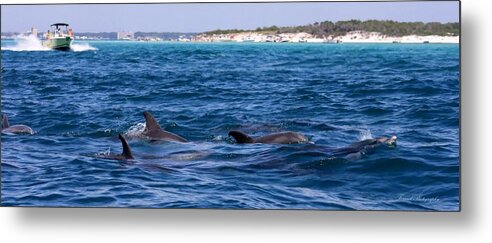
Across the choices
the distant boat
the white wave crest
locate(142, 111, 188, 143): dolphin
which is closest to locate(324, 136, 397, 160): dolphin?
locate(142, 111, 188, 143): dolphin

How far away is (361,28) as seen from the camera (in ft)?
26.0

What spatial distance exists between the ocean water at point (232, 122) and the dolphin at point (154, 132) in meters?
0.07

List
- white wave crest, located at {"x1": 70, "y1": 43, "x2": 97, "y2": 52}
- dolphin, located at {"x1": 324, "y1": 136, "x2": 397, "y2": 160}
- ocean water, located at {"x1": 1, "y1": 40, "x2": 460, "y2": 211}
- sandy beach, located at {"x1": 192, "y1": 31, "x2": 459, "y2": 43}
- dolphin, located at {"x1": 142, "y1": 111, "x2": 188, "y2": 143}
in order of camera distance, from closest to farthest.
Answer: ocean water, located at {"x1": 1, "y1": 40, "x2": 460, "y2": 211}, dolphin, located at {"x1": 324, "y1": 136, "x2": 397, "y2": 160}, sandy beach, located at {"x1": 192, "y1": 31, "x2": 459, "y2": 43}, dolphin, located at {"x1": 142, "y1": 111, "x2": 188, "y2": 143}, white wave crest, located at {"x1": 70, "y1": 43, "x2": 97, "y2": 52}

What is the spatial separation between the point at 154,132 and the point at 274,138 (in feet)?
3.82

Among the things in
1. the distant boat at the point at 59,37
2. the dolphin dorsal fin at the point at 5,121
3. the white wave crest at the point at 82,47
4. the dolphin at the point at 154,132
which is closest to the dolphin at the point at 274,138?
the dolphin at the point at 154,132

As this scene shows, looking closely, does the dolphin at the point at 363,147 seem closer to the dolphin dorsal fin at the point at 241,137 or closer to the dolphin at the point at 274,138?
the dolphin at the point at 274,138

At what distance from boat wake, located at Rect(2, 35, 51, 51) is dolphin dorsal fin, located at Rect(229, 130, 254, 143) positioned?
2.08m

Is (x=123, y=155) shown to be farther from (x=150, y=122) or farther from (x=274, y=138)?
(x=274, y=138)

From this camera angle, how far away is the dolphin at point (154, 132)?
8.07 metres

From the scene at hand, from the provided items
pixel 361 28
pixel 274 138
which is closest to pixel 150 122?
pixel 274 138

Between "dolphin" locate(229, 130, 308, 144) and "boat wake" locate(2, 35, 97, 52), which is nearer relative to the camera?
"dolphin" locate(229, 130, 308, 144)

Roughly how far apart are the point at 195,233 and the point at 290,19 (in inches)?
87.3

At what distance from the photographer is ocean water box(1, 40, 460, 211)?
7.65 meters

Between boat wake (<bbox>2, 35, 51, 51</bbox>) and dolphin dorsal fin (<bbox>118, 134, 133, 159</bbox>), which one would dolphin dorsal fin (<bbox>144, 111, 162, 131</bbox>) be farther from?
boat wake (<bbox>2, 35, 51, 51</bbox>)
